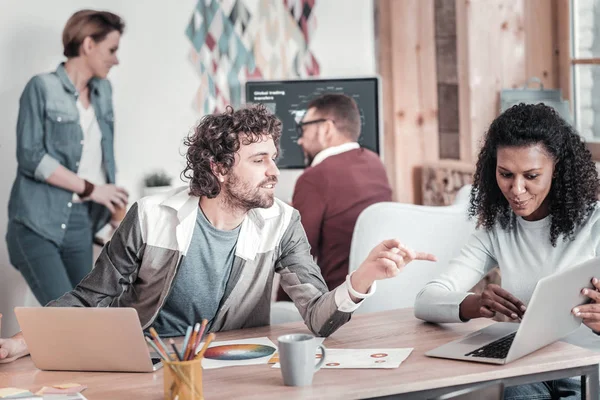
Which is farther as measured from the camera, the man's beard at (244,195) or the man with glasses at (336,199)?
the man with glasses at (336,199)

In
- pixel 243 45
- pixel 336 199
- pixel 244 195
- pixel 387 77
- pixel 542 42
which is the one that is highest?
pixel 243 45

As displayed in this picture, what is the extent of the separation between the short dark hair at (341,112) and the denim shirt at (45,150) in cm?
116

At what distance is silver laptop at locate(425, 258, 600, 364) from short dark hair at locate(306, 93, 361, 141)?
6.07 ft

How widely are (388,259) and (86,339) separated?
2.30ft

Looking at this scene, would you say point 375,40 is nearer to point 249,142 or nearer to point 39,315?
point 249,142

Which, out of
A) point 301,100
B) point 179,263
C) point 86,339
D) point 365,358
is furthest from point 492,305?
point 301,100

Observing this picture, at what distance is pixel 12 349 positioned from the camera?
A: 204 cm

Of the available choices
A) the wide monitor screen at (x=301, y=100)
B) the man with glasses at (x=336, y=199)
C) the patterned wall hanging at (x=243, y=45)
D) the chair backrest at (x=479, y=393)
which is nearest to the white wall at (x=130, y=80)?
the patterned wall hanging at (x=243, y=45)

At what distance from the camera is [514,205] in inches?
93.9

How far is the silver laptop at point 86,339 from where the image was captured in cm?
185

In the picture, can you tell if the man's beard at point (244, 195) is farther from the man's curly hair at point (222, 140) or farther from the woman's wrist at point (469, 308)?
the woman's wrist at point (469, 308)

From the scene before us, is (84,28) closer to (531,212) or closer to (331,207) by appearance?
(331,207)

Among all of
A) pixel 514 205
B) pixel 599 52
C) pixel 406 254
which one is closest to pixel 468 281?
pixel 514 205

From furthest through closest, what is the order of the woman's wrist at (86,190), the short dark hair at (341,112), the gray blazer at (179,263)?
the woman's wrist at (86,190) < the short dark hair at (341,112) < the gray blazer at (179,263)
